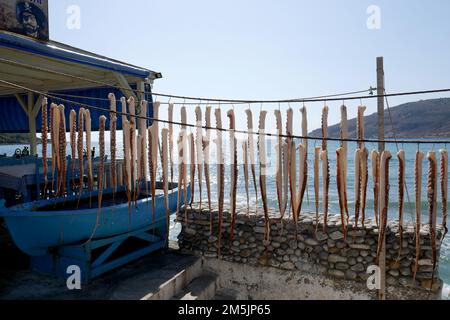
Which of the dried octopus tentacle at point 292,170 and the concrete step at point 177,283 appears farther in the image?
the concrete step at point 177,283

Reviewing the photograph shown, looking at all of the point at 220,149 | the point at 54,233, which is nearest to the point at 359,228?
the point at 220,149

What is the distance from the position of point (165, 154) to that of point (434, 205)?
3906mm

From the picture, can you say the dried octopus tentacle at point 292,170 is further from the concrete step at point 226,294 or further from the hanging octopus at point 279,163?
the concrete step at point 226,294

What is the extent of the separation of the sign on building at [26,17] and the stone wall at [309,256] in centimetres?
862

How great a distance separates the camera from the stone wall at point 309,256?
7.23 metres

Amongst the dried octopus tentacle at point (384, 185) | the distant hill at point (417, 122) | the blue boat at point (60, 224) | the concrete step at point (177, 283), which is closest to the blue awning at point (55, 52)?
the blue boat at point (60, 224)

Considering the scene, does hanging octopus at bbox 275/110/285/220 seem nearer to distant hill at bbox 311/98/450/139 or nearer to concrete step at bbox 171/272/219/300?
concrete step at bbox 171/272/219/300

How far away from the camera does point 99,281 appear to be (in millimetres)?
7707

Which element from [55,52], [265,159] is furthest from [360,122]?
[55,52]

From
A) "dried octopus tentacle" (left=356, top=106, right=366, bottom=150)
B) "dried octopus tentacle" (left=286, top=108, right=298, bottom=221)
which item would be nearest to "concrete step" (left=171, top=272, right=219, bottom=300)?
"dried octopus tentacle" (left=286, top=108, right=298, bottom=221)

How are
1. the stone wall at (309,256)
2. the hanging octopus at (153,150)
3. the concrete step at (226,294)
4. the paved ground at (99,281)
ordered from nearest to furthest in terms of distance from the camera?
1. the hanging octopus at (153,150)
2. the paved ground at (99,281)
3. the stone wall at (309,256)
4. the concrete step at (226,294)

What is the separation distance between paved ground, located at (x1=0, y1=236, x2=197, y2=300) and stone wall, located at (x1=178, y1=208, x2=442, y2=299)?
111 centimetres

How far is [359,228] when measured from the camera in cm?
770

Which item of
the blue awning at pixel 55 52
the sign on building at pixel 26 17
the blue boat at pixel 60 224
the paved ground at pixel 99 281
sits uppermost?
the sign on building at pixel 26 17
